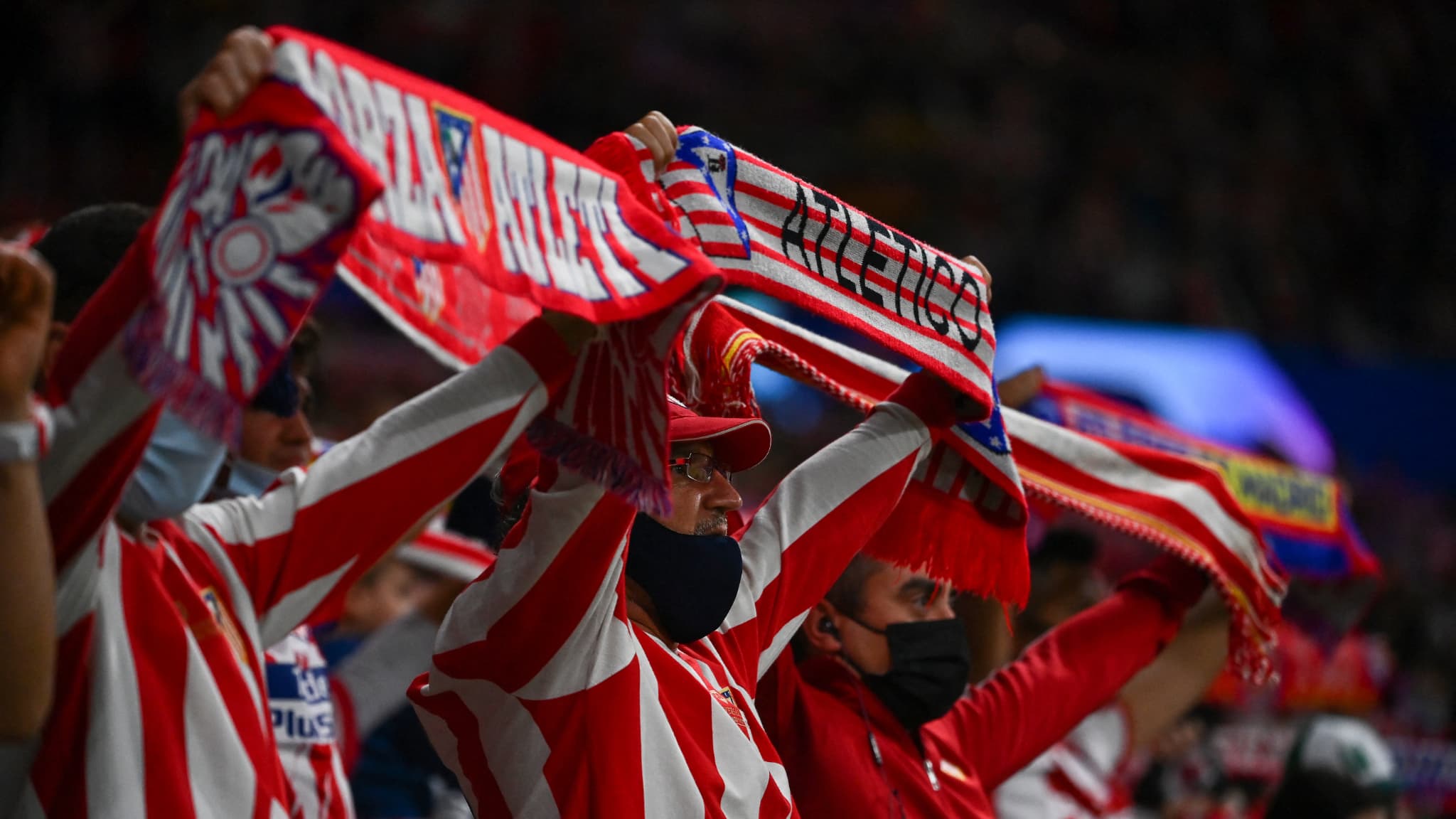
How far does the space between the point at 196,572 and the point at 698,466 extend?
0.56 meters

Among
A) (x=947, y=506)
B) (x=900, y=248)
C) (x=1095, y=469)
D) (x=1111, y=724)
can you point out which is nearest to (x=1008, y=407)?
(x=1095, y=469)

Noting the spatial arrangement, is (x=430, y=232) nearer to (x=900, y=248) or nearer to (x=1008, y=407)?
(x=900, y=248)

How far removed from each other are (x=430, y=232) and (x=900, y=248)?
2.84 feet

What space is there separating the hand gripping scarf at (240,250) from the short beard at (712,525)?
679 millimetres

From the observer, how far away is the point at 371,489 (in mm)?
1481

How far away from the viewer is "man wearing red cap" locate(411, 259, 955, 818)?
1.41 m

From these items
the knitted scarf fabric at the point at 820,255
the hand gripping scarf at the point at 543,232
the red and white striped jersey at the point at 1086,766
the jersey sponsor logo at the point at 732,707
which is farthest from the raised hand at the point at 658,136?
the red and white striped jersey at the point at 1086,766

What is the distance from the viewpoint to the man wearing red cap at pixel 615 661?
1.41 meters

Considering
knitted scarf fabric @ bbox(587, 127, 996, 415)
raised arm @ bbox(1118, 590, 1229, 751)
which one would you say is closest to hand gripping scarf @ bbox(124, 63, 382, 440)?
knitted scarf fabric @ bbox(587, 127, 996, 415)

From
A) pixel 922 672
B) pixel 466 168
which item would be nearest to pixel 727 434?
pixel 466 168

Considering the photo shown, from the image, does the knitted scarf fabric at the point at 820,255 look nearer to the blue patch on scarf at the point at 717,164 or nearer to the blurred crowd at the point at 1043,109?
the blue patch on scarf at the point at 717,164

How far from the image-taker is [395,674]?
2754 mm

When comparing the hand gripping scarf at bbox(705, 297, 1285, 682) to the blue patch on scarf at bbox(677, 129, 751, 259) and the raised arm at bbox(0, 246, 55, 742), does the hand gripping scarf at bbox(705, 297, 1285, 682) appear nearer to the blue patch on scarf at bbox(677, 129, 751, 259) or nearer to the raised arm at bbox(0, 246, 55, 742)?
the blue patch on scarf at bbox(677, 129, 751, 259)

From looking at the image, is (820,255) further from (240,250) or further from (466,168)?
Answer: (240,250)
